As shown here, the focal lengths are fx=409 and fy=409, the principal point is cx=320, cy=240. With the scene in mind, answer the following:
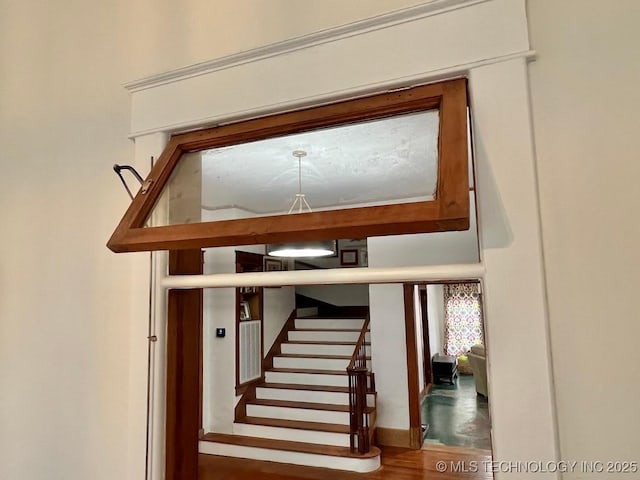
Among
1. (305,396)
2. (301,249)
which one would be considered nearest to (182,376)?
(301,249)

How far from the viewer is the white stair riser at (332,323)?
6.70m

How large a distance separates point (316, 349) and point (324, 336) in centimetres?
33

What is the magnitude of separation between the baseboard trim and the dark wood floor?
10cm

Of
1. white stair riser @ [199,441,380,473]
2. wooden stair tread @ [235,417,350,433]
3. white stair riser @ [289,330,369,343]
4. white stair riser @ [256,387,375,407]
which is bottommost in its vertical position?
white stair riser @ [199,441,380,473]

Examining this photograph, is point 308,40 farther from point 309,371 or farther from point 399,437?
point 309,371

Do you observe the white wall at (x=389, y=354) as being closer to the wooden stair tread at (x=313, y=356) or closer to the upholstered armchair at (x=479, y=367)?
the wooden stair tread at (x=313, y=356)

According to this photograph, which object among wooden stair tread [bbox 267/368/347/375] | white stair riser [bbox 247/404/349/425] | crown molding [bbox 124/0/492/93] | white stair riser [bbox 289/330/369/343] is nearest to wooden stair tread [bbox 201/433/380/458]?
white stair riser [bbox 247/404/349/425]

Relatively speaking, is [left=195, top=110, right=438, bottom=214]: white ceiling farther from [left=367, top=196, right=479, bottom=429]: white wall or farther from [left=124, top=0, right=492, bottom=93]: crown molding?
[left=367, top=196, right=479, bottom=429]: white wall

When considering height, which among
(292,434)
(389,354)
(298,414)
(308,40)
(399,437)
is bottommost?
(399,437)

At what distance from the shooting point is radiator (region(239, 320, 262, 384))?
18.6ft

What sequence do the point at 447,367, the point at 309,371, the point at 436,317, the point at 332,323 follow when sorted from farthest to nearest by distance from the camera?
the point at 436,317, the point at 447,367, the point at 332,323, the point at 309,371

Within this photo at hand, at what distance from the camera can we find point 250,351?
5840mm

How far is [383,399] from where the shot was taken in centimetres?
524

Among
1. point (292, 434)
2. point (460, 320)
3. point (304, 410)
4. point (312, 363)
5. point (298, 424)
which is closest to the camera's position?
point (292, 434)
